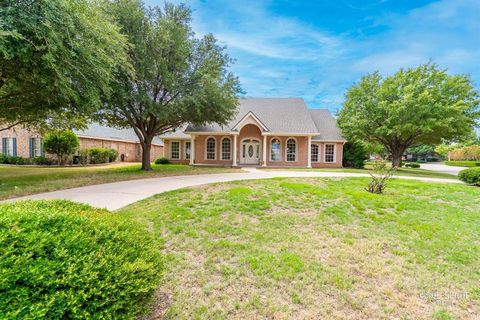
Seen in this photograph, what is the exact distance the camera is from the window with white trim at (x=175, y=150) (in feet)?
76.3

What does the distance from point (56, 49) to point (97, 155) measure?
17.6 meters

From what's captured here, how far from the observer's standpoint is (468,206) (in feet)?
21.9

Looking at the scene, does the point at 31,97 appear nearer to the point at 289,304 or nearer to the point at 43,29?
the point at 43,29

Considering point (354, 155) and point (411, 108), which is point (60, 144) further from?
point (411, 108)

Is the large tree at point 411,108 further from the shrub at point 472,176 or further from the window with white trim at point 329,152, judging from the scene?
the shrub at point 472,176

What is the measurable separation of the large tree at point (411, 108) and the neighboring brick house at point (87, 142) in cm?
2396

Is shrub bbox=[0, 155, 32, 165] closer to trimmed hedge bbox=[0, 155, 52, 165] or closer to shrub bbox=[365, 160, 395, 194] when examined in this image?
trimmed hedge bbox=[0, 155, 52, 165]

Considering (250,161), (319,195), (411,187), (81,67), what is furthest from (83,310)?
(250,161)

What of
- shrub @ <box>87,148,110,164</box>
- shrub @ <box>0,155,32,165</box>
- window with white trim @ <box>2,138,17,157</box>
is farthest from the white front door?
window with white trim @ <box>2,138,17,157</box>

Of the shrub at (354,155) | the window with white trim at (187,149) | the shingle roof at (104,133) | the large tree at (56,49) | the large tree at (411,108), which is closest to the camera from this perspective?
the large tree at (56,49)

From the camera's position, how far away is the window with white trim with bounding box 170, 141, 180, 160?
2325 centimetres

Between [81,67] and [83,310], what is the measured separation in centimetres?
898

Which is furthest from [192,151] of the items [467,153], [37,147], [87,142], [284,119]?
[467,153]

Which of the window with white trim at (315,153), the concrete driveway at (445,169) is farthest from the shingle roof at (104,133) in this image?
the concrete driveway at (445,169)
